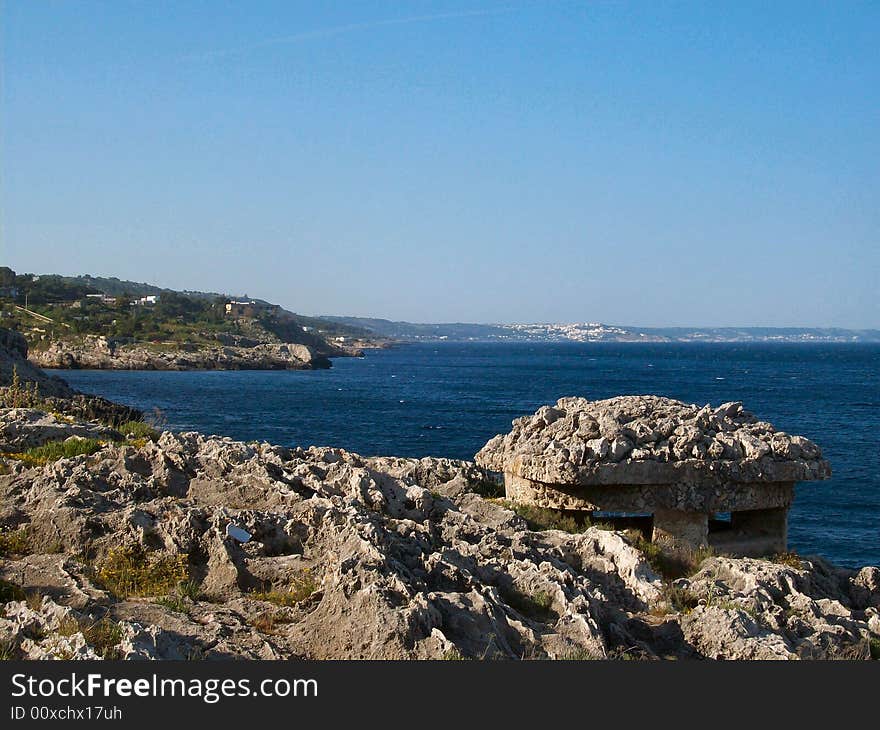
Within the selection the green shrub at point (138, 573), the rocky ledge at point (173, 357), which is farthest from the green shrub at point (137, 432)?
the rocky ledge at point (173, 357)

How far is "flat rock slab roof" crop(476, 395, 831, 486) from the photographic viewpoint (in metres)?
12.5

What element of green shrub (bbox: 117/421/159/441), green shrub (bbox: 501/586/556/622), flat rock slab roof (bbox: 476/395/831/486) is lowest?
green shrub (bbox: 501/586/556/622)

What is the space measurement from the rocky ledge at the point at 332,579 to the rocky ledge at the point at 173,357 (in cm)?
9693

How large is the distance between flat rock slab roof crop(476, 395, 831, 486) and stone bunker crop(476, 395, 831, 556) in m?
0.01

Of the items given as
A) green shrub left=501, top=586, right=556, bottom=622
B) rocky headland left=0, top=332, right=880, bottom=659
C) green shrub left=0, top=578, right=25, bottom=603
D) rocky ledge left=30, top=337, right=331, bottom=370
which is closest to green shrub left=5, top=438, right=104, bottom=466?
rocky headland left=0, top=332, right=880, bottom=659

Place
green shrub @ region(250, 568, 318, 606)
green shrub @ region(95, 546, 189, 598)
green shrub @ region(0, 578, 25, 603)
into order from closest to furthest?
1. green shrub @ region(0, 578, 25, 603)
2. green shrub @ region(250, 568, 318, 606)
3. green shrub @ region(95, 546, 189, 598)

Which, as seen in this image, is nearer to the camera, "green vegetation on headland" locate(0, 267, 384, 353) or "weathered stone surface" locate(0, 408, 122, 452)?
"weathered stone surface" locate(0, 408, 122, 452)

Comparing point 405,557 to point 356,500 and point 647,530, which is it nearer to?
point 356,500

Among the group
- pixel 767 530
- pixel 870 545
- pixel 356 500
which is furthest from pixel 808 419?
pixel 356 500

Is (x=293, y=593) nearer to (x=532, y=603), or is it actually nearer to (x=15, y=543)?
(x=532, y=603)

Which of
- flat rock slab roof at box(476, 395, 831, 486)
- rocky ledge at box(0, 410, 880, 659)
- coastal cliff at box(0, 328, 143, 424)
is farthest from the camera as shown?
coastal cliff at box(0, 328, 143, 424)

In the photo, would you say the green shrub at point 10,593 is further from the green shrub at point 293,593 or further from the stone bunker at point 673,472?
the stone bunker at point 673,472

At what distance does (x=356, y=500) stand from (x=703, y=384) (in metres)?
93.5

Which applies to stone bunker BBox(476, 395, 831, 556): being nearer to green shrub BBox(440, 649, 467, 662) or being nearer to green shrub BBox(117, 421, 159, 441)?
green shrub BBox(440, 649, 467, 662)
